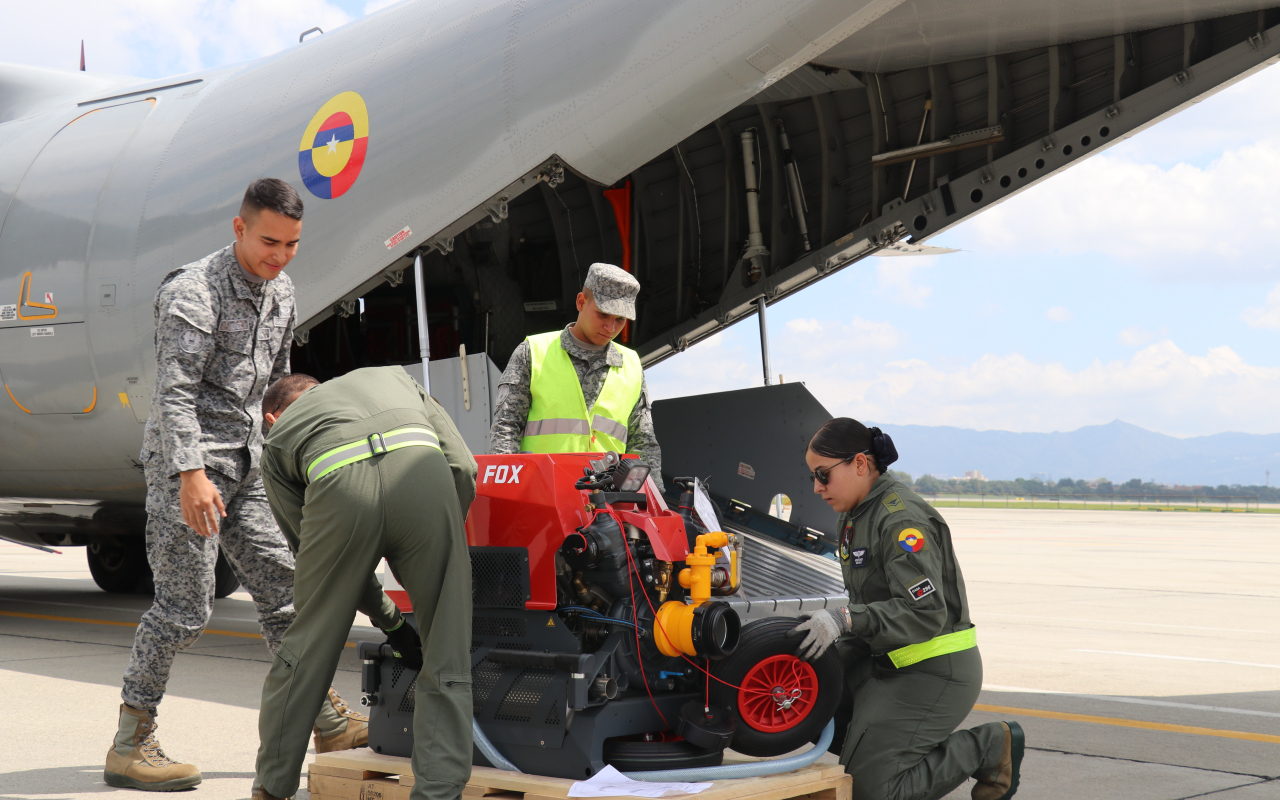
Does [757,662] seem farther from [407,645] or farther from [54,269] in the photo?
[54,269]

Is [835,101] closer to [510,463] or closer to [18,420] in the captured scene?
[510,463]

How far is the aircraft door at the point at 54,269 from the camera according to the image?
304 inches

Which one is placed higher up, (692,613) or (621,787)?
(692,613)

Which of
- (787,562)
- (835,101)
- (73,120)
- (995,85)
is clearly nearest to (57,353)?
(73,120)

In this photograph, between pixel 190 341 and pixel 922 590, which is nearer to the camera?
pixel 922 590

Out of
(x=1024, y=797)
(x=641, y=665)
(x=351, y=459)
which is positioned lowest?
(x=1024, y=797)

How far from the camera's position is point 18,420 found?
8.09m

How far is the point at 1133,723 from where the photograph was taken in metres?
5.45

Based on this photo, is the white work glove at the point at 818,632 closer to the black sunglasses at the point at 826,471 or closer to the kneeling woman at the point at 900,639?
the kneeling woman at the point at 900,639

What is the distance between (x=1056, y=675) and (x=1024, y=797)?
10.2 ft

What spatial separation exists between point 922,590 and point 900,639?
18 cm

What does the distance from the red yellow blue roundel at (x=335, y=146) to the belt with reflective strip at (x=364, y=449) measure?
3903 millimetres

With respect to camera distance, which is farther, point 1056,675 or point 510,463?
point 1056,675

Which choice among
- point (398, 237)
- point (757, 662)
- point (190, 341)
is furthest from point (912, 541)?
point (398, 237)
